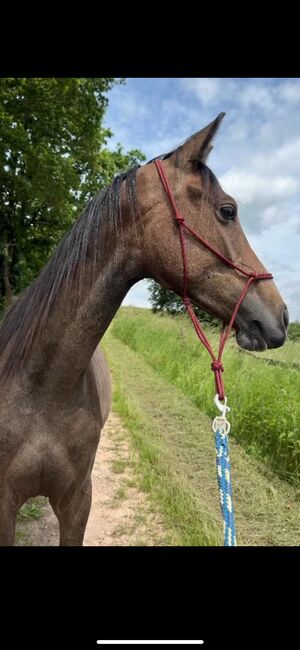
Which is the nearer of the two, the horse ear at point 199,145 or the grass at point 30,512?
the horse ear at point 199,145

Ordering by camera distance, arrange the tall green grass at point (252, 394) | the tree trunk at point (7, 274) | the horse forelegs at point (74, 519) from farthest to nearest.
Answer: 1. the tree trunk at point (7, 274)
2. the tall green grass at point (252, 394)
3. the horse forelegs at point (74, 519)

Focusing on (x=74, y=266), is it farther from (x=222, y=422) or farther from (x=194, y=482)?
(x=194, y=482)

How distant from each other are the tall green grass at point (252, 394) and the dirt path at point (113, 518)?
1.72 meters

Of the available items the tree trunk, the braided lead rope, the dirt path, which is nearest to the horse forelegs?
the braided lead rope

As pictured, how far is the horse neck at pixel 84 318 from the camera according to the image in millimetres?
1672

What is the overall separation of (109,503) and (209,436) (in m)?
2.35

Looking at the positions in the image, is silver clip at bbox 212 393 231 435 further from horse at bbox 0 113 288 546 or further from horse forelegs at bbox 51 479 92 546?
horse forelegs at bbox 51 479 92 546

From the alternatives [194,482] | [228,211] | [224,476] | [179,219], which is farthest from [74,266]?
[194,482]

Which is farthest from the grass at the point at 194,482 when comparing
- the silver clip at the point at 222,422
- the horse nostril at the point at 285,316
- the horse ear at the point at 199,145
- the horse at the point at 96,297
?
the horse ear at the point at 199,145

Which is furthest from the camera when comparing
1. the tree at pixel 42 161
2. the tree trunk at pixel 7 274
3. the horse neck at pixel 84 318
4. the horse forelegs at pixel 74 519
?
the tree trunk at pixel 7 274

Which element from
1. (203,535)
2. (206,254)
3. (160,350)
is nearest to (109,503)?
(203,535)

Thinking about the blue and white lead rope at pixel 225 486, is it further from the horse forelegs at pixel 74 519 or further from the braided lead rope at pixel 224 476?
the horse forelegs at pixel 74 519

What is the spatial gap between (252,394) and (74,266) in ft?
15.2
